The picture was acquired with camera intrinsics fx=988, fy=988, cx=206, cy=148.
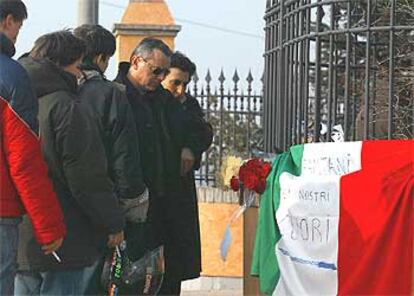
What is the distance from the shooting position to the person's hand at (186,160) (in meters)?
6.26

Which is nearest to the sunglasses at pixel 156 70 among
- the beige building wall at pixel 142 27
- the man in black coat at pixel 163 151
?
the man in black coat at pixel 163 151

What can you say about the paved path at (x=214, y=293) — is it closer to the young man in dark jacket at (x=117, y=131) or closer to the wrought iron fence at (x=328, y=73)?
the wrought iron fence at (x=328, y=73)

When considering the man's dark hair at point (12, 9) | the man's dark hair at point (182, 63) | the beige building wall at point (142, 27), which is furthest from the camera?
the beige building wall at point (142, 27)

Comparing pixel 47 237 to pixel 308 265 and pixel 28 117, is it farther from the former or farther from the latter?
pixel 308 265

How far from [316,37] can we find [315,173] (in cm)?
95

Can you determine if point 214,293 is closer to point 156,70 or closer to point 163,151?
point 163,151

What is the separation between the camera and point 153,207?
19.9 ft

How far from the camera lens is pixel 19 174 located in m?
4.50

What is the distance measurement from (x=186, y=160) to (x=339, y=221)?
1.21 m

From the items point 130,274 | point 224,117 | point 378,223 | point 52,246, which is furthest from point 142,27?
point 52,246

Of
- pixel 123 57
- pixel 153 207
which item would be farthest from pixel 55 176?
pixel 123 57

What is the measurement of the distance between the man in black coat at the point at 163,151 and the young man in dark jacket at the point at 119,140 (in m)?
0.50

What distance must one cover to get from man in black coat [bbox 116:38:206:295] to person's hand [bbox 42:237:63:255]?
120 cm

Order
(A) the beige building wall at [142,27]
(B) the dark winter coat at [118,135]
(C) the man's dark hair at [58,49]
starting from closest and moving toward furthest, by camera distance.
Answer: (C) the man's dark hair at [58,49] → (B) the dark winter coat at [118,135] → (A) the beige building wall at [142,27]
